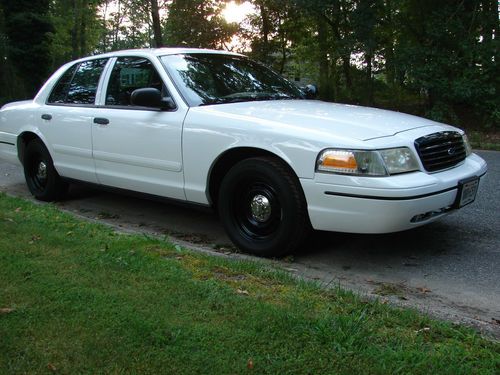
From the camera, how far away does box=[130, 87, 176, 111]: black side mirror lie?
4.59 m

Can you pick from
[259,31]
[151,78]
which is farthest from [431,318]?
[259,31]

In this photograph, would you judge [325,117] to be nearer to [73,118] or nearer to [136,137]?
[136,137]

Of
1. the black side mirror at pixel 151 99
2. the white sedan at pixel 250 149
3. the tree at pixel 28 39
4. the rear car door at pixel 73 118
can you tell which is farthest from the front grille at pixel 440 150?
the tree at pixel 28 39

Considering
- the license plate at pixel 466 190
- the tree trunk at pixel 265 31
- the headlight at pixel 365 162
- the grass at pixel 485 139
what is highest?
the tree trunk at pixel 265 31

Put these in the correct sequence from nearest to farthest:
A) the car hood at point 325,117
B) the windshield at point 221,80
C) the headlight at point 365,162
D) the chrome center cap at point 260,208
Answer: the headlight at point 365,162, the car hood at point 325,117, the chrome center cap at point 260,208, the windshield at point 221,80

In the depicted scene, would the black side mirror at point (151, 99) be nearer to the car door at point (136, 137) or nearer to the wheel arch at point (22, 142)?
the car door at point (136, 137)

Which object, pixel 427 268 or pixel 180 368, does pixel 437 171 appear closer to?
pixel 427 268

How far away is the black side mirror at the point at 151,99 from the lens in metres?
4.59

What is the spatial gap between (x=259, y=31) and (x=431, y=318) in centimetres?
1905

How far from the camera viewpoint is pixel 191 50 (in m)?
5.43

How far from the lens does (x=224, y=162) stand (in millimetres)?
4445

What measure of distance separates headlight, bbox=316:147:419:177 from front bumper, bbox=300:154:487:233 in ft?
0.15

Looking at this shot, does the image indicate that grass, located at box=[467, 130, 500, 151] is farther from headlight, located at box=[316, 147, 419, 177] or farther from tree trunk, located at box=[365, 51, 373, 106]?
headlight, located at box=[316, 147, 419, 177]

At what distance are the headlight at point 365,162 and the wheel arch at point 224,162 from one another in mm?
443
